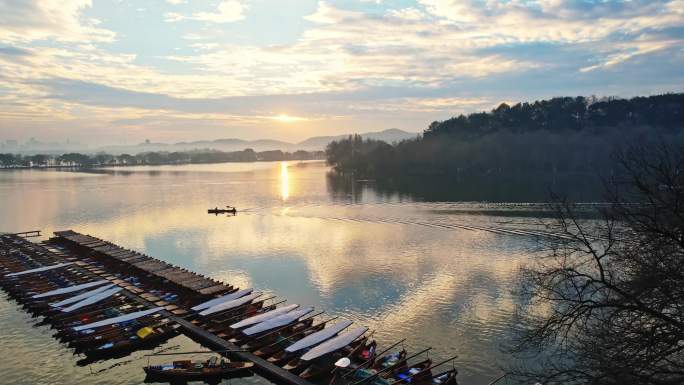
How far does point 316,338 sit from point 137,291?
14381 millimetres

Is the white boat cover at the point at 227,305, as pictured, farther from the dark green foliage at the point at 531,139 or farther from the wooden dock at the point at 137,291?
the dark green foliage at the point at 531,139

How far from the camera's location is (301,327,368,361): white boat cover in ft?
63.7

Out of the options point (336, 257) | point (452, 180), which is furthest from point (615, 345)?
point (452, 180)

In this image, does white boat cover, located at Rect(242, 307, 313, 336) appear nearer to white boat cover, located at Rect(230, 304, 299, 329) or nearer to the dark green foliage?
white boat cover, located at Rect(230, 304, 299, 329)

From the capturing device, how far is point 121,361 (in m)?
21.6

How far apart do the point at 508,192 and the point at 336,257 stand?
43592 millimetres

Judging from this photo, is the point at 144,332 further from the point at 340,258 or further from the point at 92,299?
the point at 340,258

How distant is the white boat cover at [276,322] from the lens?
72.7 ft

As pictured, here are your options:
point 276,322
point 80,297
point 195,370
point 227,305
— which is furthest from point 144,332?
point 80,297

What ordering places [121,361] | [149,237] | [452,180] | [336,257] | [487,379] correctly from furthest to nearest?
[452,180] < [149,237] < [336,257] < [121,361] < [487,379]

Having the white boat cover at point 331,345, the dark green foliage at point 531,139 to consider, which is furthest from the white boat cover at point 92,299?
the dark green foliage at point 531,139

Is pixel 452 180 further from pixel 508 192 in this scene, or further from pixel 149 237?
pixel 149 237

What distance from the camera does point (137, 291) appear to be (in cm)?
2991

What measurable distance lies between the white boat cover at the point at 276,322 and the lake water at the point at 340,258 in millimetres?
2801
